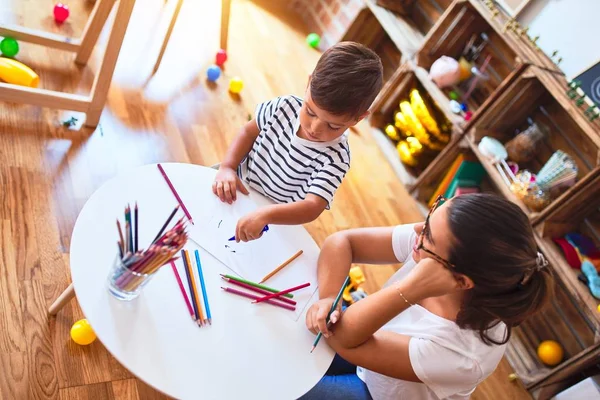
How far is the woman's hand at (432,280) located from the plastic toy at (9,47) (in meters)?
1.91

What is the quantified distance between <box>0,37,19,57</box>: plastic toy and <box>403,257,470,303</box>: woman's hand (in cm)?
191

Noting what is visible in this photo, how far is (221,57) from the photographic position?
2773 millimetres

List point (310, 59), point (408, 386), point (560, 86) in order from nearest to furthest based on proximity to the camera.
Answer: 1. point (408, 386)
2. point (560, 86)
3. point (310, 59)

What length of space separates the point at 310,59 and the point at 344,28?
1.06ft

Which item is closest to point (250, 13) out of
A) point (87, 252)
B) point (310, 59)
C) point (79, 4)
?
point (310, 59)

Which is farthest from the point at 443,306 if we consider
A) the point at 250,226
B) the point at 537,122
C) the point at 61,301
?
the point at 537,122

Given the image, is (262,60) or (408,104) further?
(262,60)

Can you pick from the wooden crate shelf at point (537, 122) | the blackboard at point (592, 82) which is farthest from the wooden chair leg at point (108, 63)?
the blackboard at point (592, 82)

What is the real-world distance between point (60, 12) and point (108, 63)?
0.69m

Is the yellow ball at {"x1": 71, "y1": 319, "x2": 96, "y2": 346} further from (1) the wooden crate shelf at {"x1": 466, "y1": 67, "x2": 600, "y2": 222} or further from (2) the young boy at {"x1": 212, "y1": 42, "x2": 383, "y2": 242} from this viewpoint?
(1) the wooden crate shelf at {"x1": 466, "y1": 67, "x2": 600, "y2": 222}

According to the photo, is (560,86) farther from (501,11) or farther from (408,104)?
(408,104)

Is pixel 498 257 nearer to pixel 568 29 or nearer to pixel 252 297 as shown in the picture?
pixel 252 297

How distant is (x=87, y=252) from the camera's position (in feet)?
3.16

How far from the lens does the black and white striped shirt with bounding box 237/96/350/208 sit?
1333 mm
